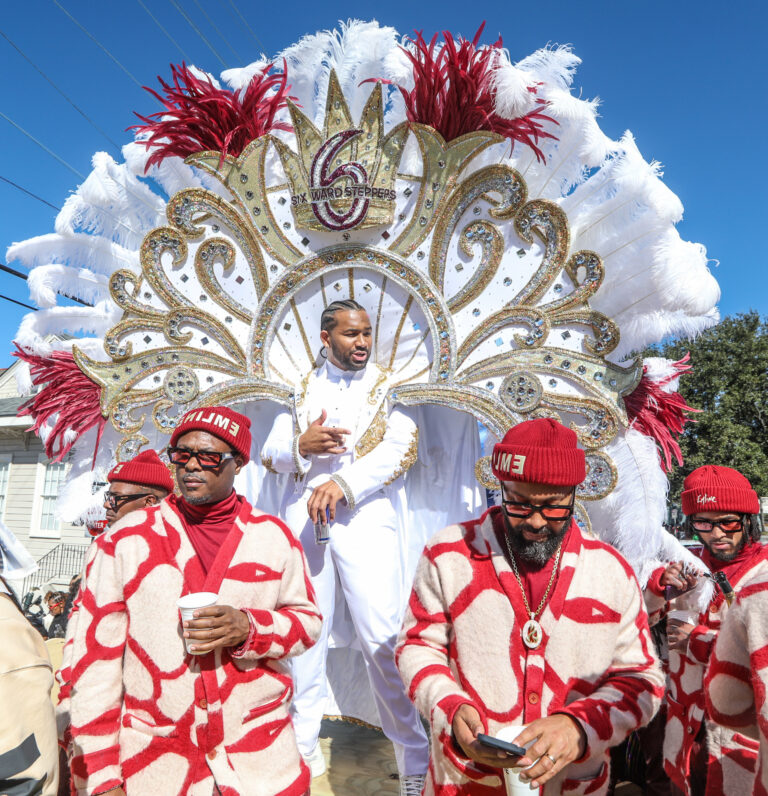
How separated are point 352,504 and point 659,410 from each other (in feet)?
5.59

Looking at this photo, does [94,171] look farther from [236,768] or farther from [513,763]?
[513,763]

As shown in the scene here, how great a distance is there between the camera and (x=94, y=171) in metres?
4.48

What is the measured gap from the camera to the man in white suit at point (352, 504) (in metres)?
3.29

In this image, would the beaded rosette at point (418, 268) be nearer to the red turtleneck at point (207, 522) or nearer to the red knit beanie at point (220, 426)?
the red knit beanie at point (220, 426)

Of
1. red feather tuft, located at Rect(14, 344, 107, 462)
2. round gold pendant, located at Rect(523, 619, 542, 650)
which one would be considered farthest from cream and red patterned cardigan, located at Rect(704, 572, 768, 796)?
red feather tuft, located at Rect(14, 344, 107, 462)

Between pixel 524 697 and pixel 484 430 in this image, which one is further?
pixel 484 430

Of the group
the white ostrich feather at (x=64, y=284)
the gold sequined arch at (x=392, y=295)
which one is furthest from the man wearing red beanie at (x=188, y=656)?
the white ostrich feather at (x=64, y=284)

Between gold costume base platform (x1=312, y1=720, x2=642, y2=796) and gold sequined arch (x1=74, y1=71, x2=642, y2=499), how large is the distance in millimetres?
1587

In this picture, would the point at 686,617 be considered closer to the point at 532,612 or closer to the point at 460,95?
the point at 532,612

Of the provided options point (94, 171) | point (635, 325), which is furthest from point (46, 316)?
point (635, 325)

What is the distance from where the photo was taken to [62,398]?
14.4 ft

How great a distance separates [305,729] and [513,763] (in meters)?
2.26

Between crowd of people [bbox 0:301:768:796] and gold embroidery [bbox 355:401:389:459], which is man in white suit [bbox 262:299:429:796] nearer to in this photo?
gold embroidery [bbox 355:401:389:459]

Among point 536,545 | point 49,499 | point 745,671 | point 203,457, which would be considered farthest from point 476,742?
point 49,499
